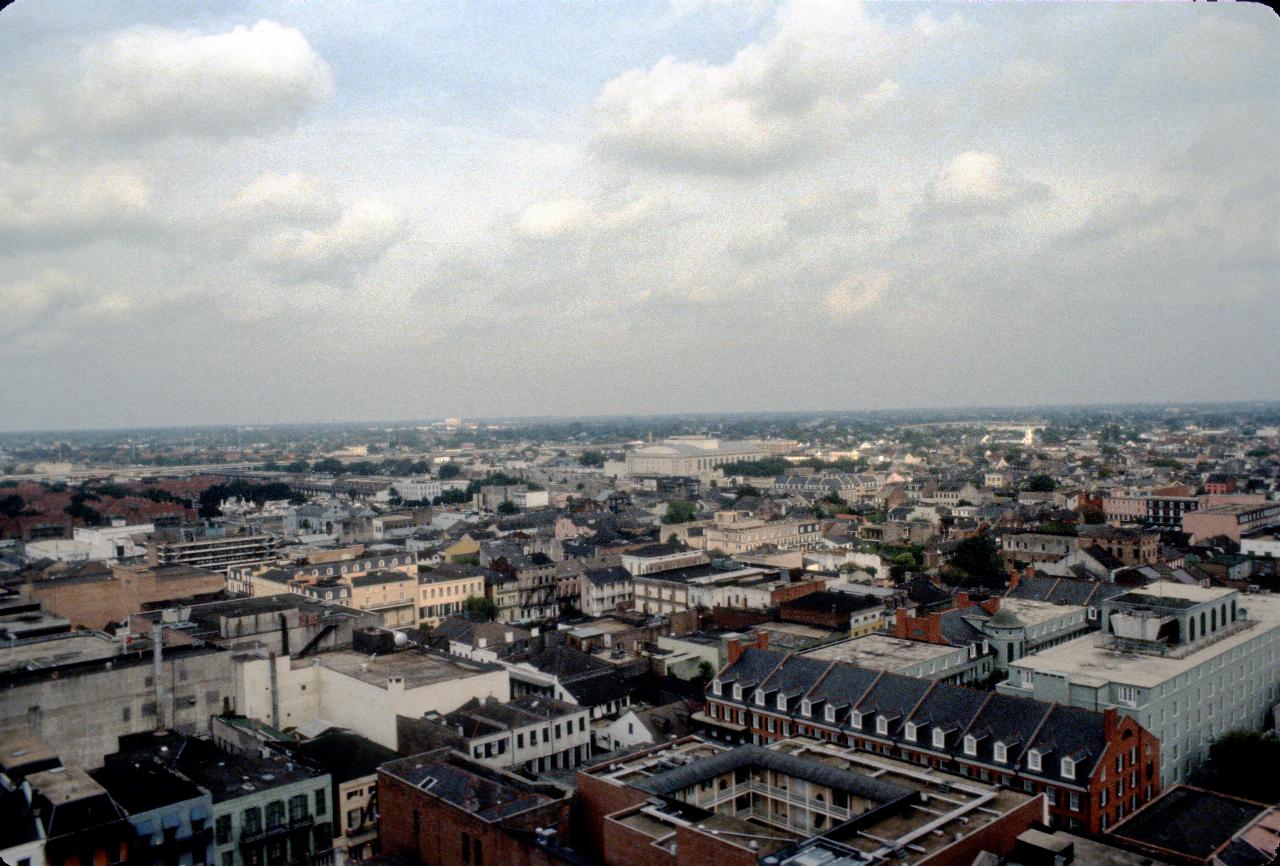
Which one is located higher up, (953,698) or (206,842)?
(953,698)

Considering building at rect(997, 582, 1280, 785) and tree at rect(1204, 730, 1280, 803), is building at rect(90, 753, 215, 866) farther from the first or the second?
tree at rect(1204, 730, 1280, 803)

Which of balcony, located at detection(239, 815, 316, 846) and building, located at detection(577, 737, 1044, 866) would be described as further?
balcony, located at detection(239, 815, 316, 846)

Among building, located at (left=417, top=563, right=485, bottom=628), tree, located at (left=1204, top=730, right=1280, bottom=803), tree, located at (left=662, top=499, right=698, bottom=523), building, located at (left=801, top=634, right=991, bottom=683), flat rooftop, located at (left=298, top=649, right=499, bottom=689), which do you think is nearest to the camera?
tree, located at (left=1204, top=730, right=1280, bottom=803)

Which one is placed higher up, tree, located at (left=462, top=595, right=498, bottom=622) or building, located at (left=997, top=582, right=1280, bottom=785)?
building, located at (left=997, top=582, right=1280, bottom=785)

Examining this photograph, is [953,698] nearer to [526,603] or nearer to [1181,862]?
[1181,862]

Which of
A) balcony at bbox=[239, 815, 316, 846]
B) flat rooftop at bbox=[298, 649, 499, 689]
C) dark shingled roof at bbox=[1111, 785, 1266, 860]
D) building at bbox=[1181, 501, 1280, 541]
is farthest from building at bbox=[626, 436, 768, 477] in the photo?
dark shingled roof at bbox=[1111, 785, 1266, 860]

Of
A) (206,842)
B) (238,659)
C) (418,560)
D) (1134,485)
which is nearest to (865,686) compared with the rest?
(206,842)
